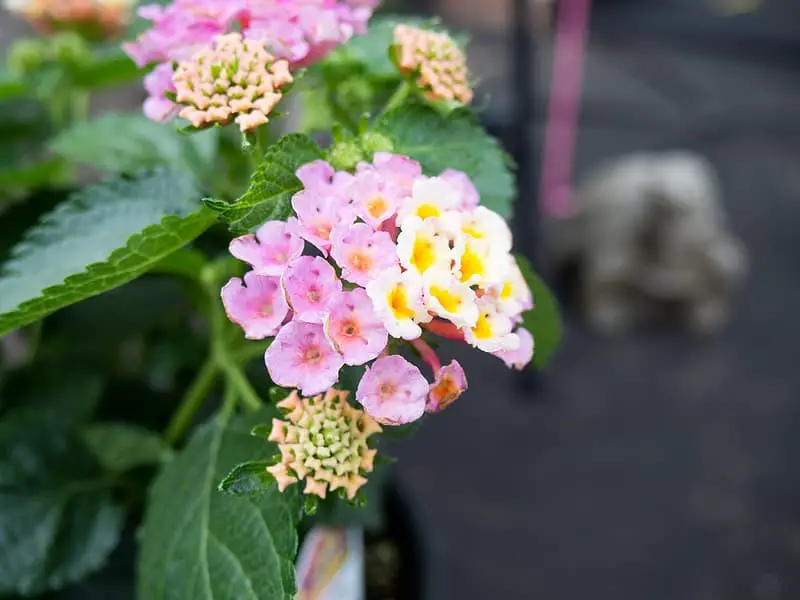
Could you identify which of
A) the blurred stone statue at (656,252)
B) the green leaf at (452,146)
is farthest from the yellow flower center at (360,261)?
the blurred stone statue at (656,252)

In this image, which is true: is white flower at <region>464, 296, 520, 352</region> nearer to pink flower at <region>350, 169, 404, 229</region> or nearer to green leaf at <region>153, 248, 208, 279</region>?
pink flower at <region>350, 169, 404, 229</region>

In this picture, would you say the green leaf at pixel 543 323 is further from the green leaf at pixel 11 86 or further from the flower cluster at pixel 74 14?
the flower cluster at pixel 74 14

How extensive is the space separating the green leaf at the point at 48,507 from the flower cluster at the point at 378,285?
0.26 metres

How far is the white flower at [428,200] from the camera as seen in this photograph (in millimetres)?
342

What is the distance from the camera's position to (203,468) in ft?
1.45

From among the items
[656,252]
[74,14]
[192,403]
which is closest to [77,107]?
[74,14]

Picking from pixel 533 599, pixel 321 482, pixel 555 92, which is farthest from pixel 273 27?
pixel 555 92

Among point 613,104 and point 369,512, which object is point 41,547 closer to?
point 369,512

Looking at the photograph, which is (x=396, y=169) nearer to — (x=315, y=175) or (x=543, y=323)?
(x=315, y=175)

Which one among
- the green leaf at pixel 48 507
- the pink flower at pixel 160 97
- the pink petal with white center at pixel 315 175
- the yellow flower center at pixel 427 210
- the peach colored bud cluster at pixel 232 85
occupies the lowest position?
the green leaf at pixel 48 507

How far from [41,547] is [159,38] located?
316 millimetres

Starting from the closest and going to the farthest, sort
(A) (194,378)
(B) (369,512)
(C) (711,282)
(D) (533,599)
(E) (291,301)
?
1. (E) (291,301)
2. (B) (369,512)
3. (A) (194,378)
4. (D) (533,599)
5. (C) (711,282)

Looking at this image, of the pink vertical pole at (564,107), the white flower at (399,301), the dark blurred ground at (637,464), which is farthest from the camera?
the pink vertical pole at (564,107)

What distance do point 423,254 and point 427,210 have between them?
23 mm
